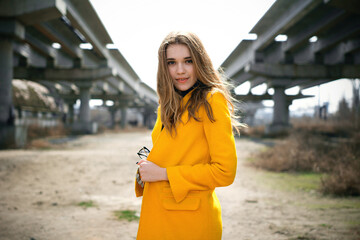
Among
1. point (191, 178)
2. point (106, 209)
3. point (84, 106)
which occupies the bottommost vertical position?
point (106, 209)

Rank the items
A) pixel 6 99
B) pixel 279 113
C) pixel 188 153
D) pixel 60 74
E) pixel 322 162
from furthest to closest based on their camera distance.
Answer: pixel 279 113
pixel 60 74
pixel 6 99
pixel 322 162
pixel 188 153

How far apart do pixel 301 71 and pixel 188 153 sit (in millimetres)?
15485

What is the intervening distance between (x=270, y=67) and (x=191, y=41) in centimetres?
1500

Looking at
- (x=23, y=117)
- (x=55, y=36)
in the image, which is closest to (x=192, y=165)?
(x=55, y=36)

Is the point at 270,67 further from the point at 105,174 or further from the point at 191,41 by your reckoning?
the point at 191,41

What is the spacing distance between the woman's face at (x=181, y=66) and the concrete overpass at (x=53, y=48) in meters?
9.58

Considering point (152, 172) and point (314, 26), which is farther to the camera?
point (314, 26)

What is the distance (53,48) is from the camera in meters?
15.7

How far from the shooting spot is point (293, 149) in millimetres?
7016

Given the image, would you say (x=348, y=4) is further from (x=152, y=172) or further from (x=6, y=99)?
(x=6, y=99)

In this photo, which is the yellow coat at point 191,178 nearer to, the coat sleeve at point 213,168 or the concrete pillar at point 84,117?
the coat sleeve at point 213,168

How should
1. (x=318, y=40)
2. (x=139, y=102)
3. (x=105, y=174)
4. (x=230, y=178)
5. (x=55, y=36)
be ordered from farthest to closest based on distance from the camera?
1. (x=139, y=102)
2. (x=318, y=40)
3. (x=55, y=36)
4. (x=105, y=174)
5. (x=230, y=178)

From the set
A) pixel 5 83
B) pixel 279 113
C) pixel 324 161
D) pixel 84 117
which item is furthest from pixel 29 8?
pixel 279 113

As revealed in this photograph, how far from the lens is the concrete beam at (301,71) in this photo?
1383 centimetres
